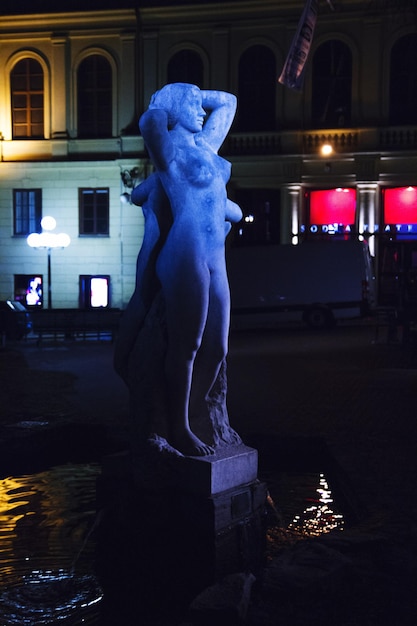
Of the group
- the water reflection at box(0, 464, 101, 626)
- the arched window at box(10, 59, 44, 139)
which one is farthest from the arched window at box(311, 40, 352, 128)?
the water reflection at box(0, 464, 101, 626)

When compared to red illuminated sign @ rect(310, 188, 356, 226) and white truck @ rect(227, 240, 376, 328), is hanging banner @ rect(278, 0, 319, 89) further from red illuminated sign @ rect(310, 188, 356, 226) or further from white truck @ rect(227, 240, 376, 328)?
red illuminated sign @ rect(310, 188, 356, 226)

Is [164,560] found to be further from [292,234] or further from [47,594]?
[292,234]

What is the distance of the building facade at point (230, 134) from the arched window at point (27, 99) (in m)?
0.06

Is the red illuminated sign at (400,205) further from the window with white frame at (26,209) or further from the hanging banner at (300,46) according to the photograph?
the window with white frame at (26,209)

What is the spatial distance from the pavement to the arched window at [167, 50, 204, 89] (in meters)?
14.7

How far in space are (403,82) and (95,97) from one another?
41.4 ft

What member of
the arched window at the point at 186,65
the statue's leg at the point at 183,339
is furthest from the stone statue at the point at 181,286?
the arched window at the point at 186,65

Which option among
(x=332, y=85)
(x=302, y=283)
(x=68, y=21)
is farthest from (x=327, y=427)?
(x=68, y=21)

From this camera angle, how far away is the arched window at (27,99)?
110ft

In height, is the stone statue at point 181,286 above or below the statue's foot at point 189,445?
above

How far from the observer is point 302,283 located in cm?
2714

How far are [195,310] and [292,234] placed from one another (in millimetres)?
27266

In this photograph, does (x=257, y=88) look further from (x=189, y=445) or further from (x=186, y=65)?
(x=189, y=445)

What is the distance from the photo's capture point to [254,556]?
505 cm
